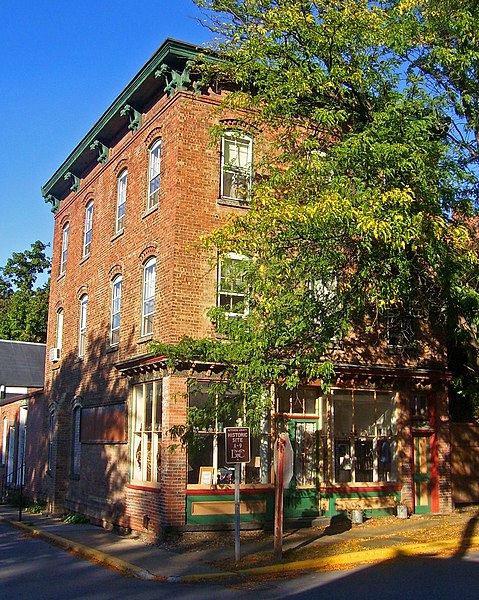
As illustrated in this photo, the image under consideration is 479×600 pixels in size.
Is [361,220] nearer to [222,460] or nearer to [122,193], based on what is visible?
[222,460]

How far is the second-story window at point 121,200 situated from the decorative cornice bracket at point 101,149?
1504mm

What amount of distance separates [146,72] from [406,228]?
8.82 m

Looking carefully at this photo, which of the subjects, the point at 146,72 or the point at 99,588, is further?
the point at 146,72

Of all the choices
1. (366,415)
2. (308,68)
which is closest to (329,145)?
(308,68)

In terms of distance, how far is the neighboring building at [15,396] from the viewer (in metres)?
30.0

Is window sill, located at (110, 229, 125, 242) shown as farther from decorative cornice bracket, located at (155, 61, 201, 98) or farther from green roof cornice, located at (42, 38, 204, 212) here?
decorative cornice bracket, located at (155, 61, 201, 98)

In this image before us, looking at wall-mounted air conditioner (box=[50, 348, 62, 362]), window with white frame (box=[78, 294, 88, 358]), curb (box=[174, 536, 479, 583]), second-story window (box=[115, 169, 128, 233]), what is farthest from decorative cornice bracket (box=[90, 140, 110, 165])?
curb (box=[174, 536, 479, 583])

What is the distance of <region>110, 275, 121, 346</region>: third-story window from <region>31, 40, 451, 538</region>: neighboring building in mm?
58

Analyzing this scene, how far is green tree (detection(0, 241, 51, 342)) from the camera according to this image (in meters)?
46.8

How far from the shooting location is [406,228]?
Result: 500 inches

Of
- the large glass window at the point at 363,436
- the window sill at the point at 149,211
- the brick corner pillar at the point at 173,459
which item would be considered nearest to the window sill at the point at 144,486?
the brick corner pillar at the point at 173,459

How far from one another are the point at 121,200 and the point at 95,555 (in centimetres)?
1029

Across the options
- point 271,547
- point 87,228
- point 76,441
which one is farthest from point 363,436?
point 87,228

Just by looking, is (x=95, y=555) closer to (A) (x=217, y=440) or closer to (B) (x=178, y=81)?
(A) (x=217, y=440)
